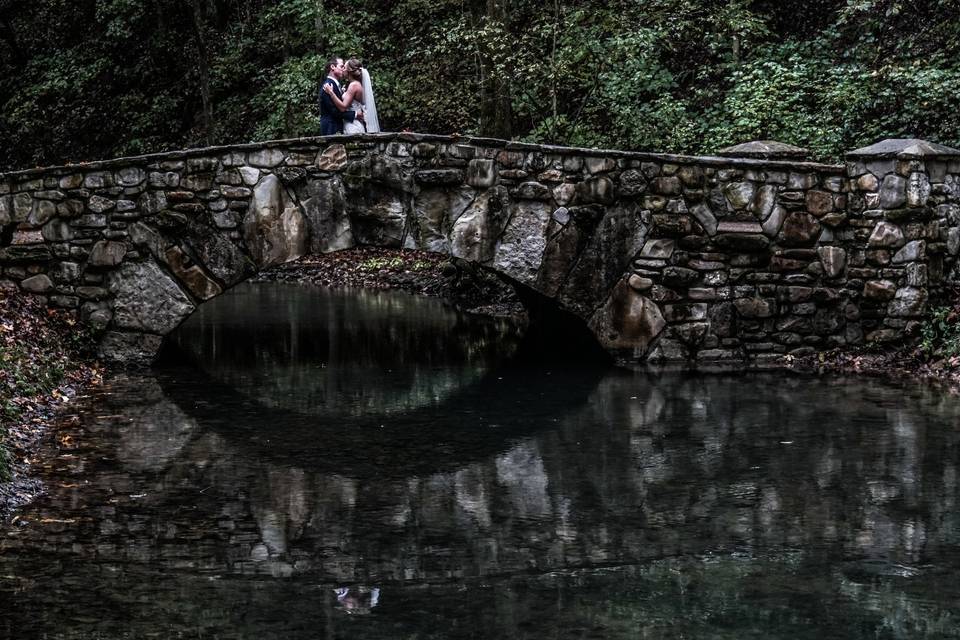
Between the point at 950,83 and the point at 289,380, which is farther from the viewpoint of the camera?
the point at 950,83

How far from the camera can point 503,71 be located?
48.6ft

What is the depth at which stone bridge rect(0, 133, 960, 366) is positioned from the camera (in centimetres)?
1091

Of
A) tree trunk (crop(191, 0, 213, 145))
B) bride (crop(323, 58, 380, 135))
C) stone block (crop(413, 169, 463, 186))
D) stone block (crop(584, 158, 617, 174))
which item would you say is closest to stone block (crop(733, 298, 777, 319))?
stone block (crop(584, 158, 617, 174))

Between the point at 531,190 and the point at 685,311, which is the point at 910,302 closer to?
the point at 685,311

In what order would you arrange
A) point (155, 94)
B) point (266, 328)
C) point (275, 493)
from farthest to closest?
point (155, 94) < point (266, 328) < point (275, 493)

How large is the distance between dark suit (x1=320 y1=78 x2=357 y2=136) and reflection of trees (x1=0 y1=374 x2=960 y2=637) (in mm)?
4300

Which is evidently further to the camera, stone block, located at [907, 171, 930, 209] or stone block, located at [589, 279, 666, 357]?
stone block, located at [589, 279, 666, 357]

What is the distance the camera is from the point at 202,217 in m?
11.0

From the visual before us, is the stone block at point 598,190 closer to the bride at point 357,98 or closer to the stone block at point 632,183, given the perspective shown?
the stone block at point 632,183

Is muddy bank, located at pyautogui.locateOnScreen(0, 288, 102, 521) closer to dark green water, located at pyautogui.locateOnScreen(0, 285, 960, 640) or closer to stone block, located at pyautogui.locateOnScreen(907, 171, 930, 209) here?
dark green water, located at pyautogui.locateOnScreen(0, 285, 960, 640)

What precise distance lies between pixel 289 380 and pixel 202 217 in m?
1.76

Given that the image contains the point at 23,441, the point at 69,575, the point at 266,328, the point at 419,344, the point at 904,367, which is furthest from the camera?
the point at 266,328

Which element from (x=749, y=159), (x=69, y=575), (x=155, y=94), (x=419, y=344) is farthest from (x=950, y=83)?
(x=155, y=94)

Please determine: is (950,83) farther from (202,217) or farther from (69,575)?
(69,575)
